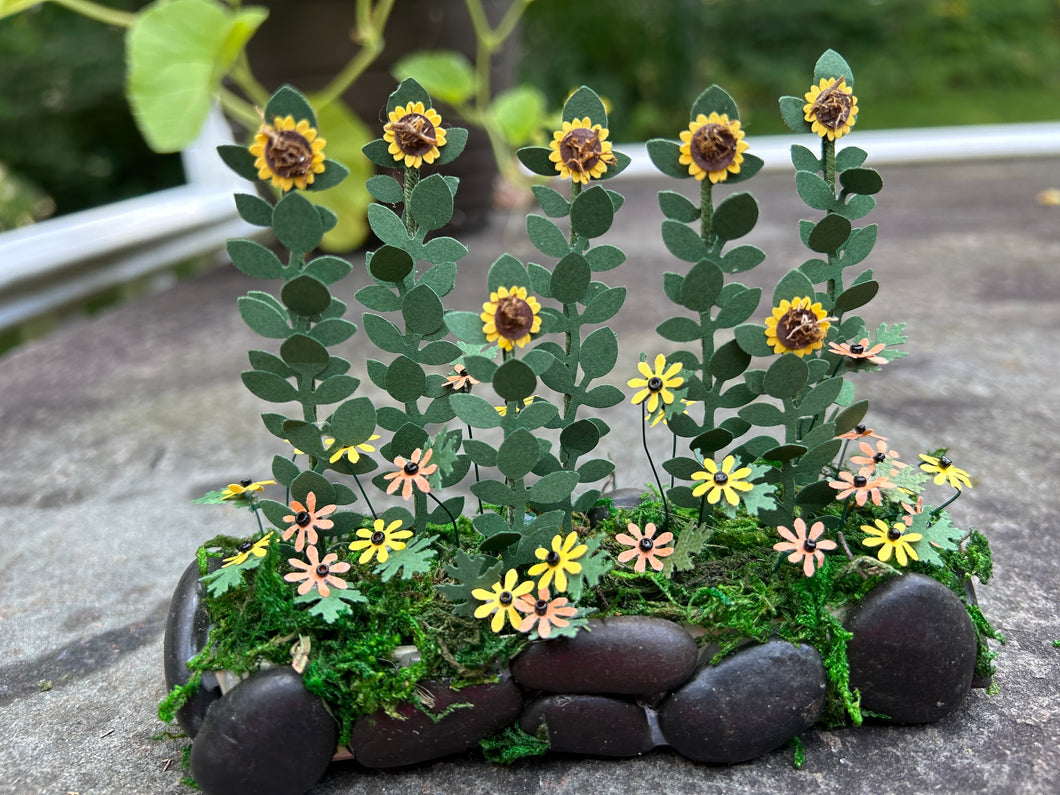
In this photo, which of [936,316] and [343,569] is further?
[936,316]

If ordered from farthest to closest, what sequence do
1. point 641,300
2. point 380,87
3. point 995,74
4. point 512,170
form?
point 995,74 → point 512,170 → point 380,87 → point 641,300

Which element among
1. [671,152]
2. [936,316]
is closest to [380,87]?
[936,316]

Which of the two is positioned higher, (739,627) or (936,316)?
(739,627)

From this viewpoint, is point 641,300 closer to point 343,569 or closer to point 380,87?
point 380,87

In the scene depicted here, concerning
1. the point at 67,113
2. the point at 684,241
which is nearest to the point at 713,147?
the point at 684,241

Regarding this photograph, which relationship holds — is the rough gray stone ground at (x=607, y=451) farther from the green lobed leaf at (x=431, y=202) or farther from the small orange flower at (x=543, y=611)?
the green lobed leaf at (x=431, y=202)

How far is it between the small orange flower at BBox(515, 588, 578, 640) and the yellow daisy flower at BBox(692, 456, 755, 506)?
19cm

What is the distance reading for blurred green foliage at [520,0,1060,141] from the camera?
6.71 metres

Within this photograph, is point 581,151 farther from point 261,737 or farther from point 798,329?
point 261,737

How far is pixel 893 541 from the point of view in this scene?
0.99 meters

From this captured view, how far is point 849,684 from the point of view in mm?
979

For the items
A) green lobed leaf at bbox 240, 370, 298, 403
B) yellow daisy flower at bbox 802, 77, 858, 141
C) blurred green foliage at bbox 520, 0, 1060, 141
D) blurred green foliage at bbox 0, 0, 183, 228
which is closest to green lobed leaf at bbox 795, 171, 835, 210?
yellow daisy flower at bbox 802, 77, 858, 141

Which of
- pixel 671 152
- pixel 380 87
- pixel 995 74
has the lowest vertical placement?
pixel 995 74

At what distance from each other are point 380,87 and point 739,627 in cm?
258
